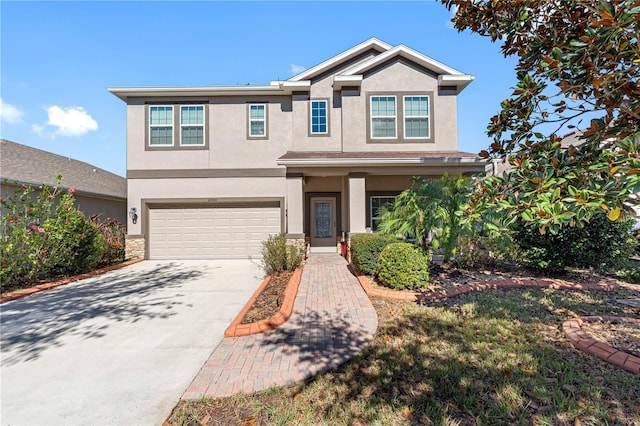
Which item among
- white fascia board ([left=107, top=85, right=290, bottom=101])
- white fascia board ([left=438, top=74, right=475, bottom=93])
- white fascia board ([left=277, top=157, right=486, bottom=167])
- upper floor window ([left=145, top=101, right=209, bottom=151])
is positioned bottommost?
white fascia board ([left=277, top=157, right=486, bottom=167])

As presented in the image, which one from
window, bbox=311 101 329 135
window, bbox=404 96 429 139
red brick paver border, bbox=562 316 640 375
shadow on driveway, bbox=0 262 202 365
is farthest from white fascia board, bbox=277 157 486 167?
red brick paver border, bbox=562 316 640 375

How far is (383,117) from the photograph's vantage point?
11.9 metres

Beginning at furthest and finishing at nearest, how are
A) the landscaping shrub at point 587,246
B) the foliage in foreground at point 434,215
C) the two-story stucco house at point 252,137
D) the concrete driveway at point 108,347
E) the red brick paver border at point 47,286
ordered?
the two-story stucco house at point 252,137
the landscaping shrub at point 587,246
the foliage in foreground at point 434,215
the red brick paver border at point 47,286
the concrete driveway at point 108,347

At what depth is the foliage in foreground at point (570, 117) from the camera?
2643 millimetres

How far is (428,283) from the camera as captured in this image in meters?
6.80

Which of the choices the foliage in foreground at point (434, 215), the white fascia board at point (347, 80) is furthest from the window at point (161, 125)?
the foliage in foreground at point (434, 215)

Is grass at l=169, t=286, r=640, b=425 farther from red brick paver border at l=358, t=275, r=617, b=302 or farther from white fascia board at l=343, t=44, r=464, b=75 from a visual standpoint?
white fascia board at l=343, t=44, r=464, b=75

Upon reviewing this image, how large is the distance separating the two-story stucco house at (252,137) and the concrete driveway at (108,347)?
4.30 meters

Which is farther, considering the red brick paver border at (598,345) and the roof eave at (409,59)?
the roof eave at (409,59)

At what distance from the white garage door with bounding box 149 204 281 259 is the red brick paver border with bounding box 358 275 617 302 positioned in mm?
6183

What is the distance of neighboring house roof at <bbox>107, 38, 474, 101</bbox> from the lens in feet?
37.8

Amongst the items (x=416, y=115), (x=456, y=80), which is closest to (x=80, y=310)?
(x=416, y=115)

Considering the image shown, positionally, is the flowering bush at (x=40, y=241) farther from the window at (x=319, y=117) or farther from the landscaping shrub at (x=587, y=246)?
the landscaping shrub at (x=587, y=246)

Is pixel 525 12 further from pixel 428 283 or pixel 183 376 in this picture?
pixel 183 376
